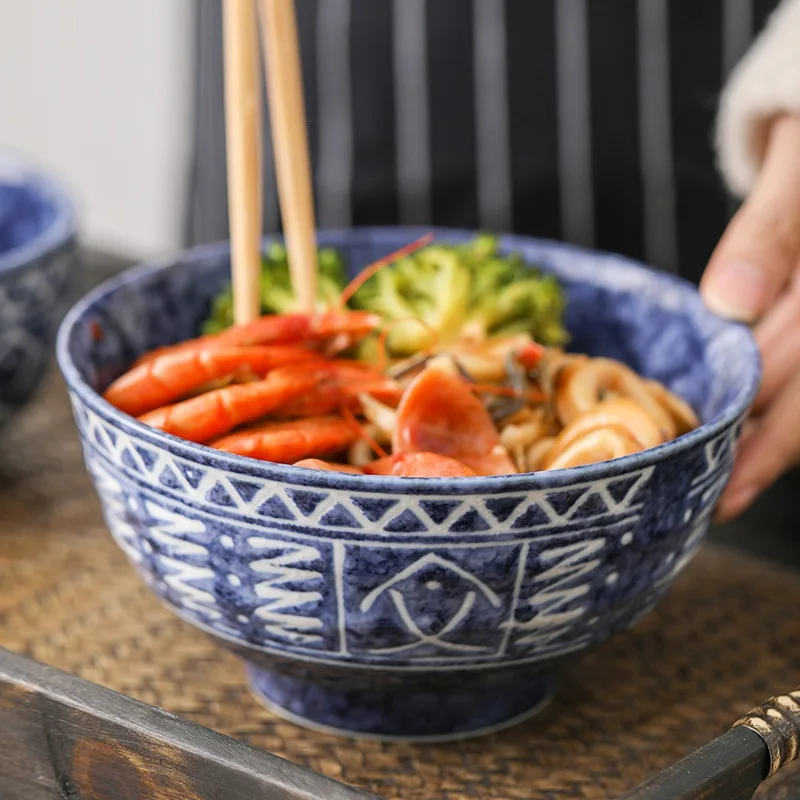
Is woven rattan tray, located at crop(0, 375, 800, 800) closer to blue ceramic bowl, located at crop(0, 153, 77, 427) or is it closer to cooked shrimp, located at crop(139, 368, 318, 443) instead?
blue ceramic bowl, located at crop(0, 153, 77, 427)

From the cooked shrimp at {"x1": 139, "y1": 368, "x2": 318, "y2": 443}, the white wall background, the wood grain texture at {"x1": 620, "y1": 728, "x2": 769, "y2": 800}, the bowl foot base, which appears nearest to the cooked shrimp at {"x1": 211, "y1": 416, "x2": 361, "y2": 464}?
the cooked shrimp at {"x1": 139, "y1": 368, "x2": 318, "y2": 443}

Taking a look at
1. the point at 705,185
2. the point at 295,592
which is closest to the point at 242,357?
the point at 295,592

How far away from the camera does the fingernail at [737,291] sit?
3.43 feet

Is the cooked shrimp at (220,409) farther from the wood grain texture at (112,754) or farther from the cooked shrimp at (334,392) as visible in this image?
the wood grain texture at (112,754)

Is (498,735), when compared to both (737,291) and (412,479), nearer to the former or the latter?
(412,479)

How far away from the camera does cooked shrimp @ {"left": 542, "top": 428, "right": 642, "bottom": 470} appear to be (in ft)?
2.75

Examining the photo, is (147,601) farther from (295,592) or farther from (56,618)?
(295,592)

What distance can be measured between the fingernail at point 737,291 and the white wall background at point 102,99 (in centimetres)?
245

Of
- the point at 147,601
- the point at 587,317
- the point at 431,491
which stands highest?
the point at 431,491

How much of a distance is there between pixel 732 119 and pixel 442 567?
30.2 inches

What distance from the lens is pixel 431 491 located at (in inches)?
27.4

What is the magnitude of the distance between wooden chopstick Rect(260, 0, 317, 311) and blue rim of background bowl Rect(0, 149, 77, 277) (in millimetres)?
277

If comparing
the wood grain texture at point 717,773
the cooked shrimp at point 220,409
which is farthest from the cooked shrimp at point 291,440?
the wood grain texture at point 717,773

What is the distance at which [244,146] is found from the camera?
0.98 m
